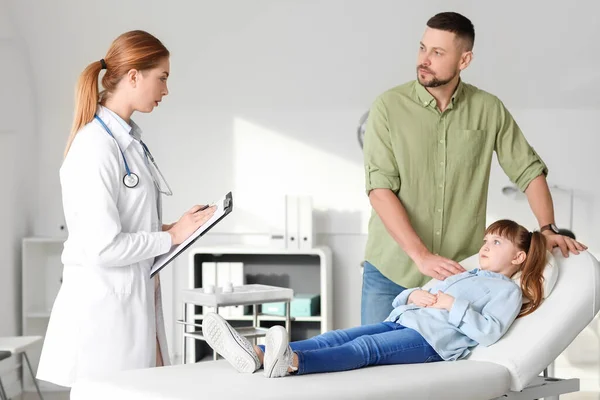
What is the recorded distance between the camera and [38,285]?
5.02 metres

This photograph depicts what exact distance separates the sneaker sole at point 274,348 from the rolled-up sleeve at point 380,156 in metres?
0.78

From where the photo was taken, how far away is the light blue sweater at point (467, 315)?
2395mm

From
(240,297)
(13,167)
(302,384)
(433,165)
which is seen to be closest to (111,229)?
(302,384)

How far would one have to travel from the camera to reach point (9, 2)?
15.8ft

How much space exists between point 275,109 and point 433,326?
280cm

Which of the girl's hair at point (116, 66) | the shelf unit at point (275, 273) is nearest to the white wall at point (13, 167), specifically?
the shelf unit at point (275, 273)

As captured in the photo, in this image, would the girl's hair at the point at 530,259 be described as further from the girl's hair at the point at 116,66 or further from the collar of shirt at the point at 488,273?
the girl's hair at the point at 116,66

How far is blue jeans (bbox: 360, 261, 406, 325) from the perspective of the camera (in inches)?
106

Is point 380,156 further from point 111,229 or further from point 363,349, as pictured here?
point 111,229

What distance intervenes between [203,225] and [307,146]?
2903 millimetres

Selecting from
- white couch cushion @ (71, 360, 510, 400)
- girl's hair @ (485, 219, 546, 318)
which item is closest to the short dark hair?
girl's hair @ (485, 219, 546, 318)

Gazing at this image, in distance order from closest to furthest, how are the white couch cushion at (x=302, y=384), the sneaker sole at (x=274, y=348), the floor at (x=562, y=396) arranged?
the white couch cushion at (x=302, y=384) → the sneaker sole at (x=274, y=348) → the floor at (x=562, y=396)

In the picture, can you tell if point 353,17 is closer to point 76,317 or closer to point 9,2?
point 9,2

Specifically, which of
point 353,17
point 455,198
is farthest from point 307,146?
point 455,198
